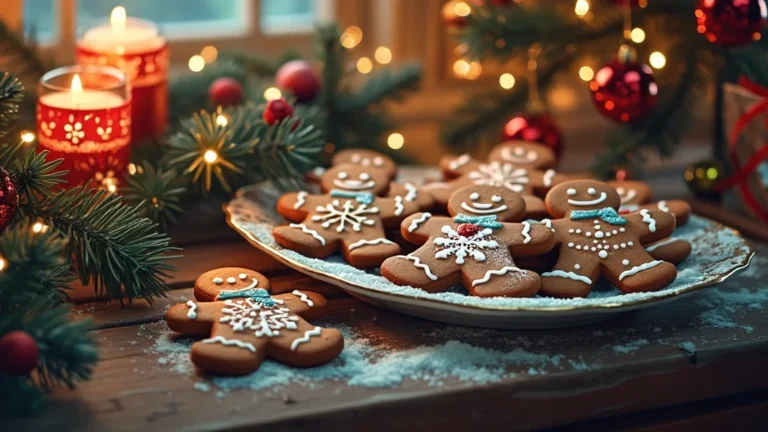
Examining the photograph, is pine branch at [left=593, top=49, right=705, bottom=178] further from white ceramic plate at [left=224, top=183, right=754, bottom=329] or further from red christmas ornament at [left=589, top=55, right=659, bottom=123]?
white ceramic plate at [left=224, top=183, right=754, bottom=329]

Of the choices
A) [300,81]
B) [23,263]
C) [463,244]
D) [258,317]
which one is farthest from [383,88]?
[23,263]

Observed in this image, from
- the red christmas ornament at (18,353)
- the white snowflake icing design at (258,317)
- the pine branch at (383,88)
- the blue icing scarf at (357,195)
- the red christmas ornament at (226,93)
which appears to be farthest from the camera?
the pine branch at (383,88)

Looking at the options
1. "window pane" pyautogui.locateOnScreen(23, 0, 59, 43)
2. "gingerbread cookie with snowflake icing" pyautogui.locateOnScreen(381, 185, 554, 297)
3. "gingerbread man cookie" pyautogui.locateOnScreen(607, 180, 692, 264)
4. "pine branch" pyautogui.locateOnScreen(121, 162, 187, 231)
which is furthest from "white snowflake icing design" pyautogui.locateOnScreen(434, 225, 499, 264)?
"window pane" pyautogui.locateOnScreen(23, 0, 59, 43)

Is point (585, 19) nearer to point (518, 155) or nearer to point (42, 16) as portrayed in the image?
point (518, 155)

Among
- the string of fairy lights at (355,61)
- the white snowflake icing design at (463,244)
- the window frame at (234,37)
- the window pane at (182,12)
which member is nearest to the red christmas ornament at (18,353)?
the white snowflake icing design at (463,244)

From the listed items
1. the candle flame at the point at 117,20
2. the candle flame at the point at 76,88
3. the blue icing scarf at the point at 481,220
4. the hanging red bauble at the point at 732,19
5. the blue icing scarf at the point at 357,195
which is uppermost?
the hanging red bauble at the point at 732,19

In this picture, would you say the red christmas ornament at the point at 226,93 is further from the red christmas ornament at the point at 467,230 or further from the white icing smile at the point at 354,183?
the red christmas ornament at the point at 467,230
